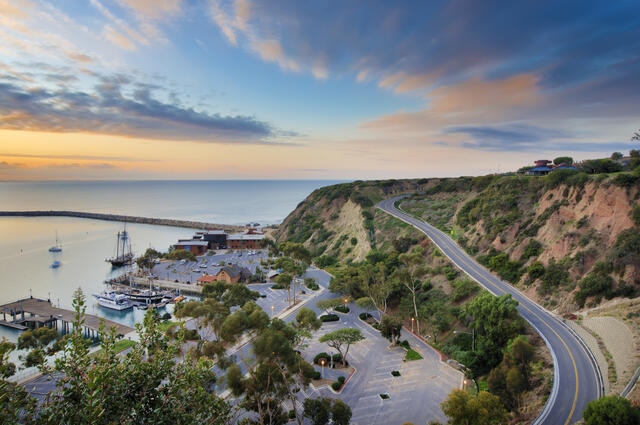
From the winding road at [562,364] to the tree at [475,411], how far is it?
15.5ft

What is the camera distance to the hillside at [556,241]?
36031 mm

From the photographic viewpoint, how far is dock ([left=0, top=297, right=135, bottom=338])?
5938 cm

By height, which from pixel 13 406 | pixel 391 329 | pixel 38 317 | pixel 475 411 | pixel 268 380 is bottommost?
pixel 38 317

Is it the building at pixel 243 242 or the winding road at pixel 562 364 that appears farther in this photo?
the building at pixel 243 242

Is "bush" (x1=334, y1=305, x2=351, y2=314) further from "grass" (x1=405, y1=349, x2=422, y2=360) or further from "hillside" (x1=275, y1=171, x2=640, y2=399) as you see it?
"grass" (x1=405, y1=349, x2=422, y2=360)

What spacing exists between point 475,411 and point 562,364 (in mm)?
13085

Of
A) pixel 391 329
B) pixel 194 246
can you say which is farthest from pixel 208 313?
pixel 194 246

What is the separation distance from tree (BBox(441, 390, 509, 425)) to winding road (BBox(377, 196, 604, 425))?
15.5 feet

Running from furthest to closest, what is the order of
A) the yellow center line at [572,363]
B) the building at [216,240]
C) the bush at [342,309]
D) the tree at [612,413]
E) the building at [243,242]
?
the building at [216,240] → the building at [243,242] → the bush at [342,309] → the yellow center line at [572,363] → the tree at [612,413]

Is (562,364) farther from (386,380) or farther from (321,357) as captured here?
(321,357)

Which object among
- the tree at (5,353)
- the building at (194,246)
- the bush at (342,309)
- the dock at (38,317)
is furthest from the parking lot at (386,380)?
the building at (194,246)

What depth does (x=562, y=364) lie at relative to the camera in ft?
97.4

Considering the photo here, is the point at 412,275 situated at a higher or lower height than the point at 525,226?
lower

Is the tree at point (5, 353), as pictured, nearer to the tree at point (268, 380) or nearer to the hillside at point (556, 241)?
the tree at point (268, 380)
